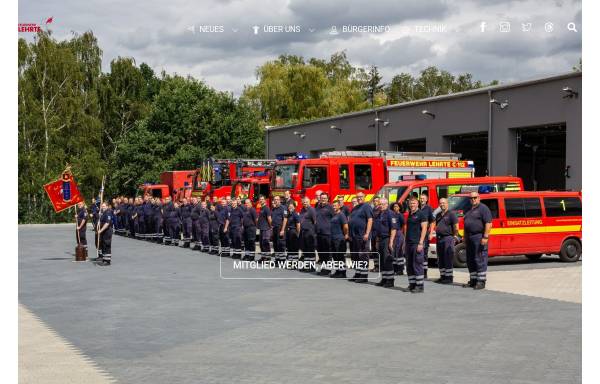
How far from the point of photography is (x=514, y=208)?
19.8 m

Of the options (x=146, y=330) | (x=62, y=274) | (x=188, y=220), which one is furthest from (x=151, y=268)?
(x=146, y=330)

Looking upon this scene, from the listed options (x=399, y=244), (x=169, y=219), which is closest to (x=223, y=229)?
(x=169, y=219)

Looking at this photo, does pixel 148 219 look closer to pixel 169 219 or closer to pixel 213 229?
pixel 169 219

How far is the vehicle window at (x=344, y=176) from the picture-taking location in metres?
23.9

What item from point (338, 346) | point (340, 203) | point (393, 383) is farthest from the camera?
point (340, 203)

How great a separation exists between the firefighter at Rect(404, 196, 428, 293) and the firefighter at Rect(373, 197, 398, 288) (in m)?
0.40

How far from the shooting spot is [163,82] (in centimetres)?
7575

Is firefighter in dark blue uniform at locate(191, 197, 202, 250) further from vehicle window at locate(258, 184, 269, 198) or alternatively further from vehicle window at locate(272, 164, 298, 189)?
vehicle window at locate(272, 164, 298, 189)

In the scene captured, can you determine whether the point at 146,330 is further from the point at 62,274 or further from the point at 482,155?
the point at 482,155

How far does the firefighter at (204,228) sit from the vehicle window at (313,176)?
376 cm

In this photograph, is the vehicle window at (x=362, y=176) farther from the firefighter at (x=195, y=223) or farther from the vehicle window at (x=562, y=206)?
the vehicle window at (x=562, y=206)

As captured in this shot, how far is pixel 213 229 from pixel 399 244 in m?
9.43

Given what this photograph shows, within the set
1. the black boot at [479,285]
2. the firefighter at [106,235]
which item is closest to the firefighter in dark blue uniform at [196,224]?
the firefighter at [106,235]
